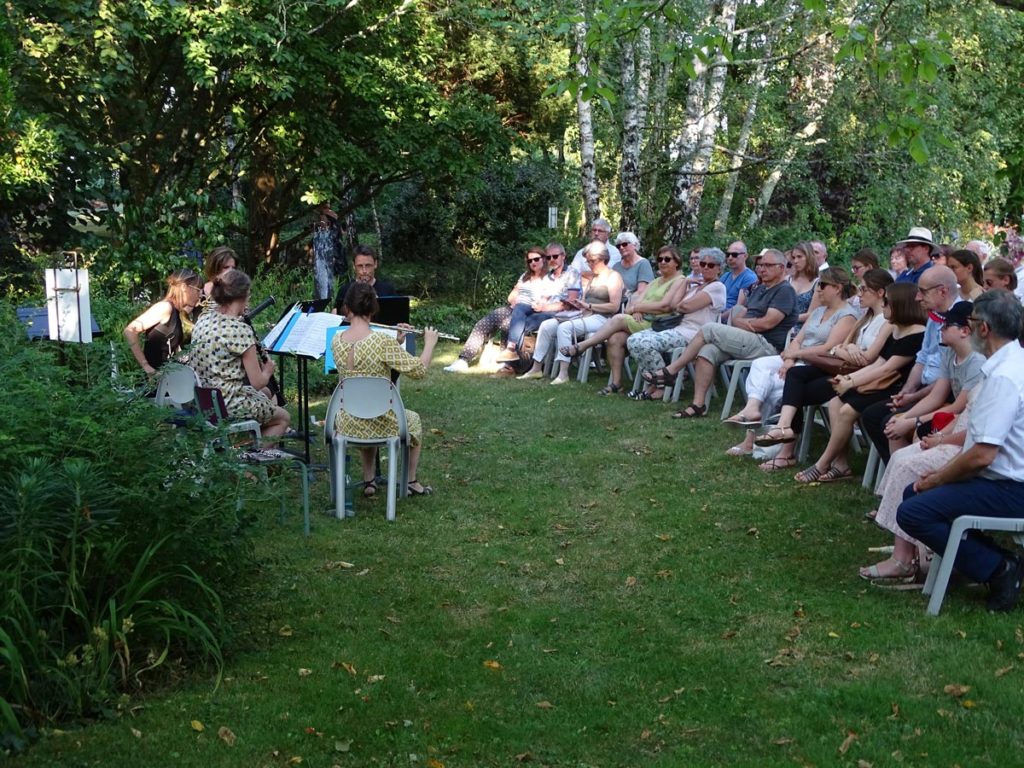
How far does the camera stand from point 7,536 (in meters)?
3.99

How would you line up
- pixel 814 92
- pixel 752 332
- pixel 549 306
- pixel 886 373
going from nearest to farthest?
pixel 886 373, pixel 752 332, pixel 549 306, pixel 814 92

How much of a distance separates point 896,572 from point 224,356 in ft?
13.4

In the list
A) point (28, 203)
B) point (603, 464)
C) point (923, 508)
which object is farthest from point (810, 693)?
point (28, 203)

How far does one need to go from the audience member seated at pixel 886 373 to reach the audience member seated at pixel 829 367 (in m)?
0.14

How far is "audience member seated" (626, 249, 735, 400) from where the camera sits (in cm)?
1062

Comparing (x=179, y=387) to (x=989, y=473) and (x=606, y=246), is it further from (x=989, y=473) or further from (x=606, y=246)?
(x=606, y=246)

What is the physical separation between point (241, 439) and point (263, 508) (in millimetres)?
651

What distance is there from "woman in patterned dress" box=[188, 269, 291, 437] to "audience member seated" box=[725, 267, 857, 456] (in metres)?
3.50

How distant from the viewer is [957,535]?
5.01 m

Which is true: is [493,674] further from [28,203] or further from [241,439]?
[28,203]

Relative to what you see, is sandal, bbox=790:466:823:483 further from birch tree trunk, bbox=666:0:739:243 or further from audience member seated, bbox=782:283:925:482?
birch tree trunk, bbox=666:0:739:243

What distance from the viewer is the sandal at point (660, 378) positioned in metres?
10.6

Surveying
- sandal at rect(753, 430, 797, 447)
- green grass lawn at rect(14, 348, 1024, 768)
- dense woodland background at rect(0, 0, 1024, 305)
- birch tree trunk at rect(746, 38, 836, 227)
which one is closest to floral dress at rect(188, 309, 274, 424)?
green grass lawn at rect(14, 348, 1024, 768)

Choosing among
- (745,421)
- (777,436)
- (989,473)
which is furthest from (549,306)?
(989,473)
